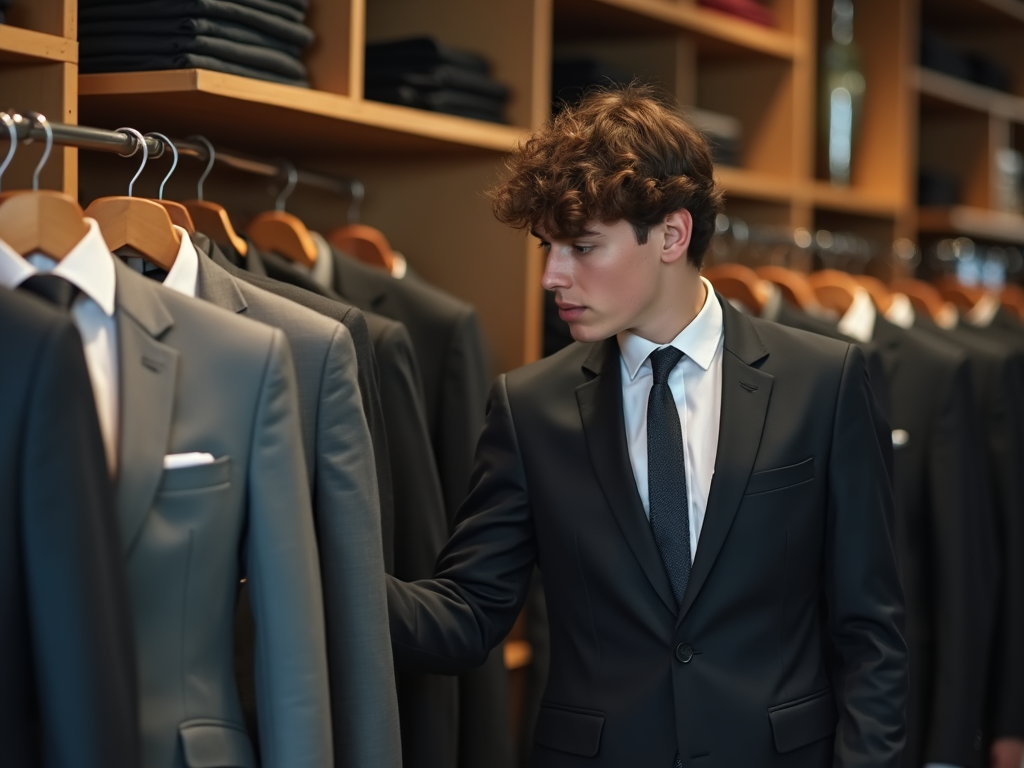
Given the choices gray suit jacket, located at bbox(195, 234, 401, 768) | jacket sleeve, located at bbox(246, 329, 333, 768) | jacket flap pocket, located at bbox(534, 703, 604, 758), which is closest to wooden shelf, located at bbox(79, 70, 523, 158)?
gray suit jacket, located at bbox(195, 234, 401, 768)

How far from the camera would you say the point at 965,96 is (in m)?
4.34

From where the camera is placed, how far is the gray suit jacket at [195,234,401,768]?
1566 mm

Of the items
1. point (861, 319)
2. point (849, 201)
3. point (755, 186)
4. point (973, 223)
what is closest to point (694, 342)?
point (861, 319)

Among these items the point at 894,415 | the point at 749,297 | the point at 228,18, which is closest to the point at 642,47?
the point at 749,297

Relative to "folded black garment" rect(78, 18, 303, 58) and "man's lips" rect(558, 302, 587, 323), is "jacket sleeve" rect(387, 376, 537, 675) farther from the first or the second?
"folded black garment" rect(78, 18, 303, 58)

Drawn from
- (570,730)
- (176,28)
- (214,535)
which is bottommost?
(570,730)

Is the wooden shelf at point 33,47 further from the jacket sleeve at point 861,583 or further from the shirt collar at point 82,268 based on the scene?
the jacket sleeve at point 861,583

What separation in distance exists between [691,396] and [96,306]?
86 cm

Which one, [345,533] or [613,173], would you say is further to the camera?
[613,173]

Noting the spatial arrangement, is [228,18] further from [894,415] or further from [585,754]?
[894,415]

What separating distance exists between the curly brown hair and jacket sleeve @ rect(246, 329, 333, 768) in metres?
0.53

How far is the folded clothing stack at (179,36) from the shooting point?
1.93m

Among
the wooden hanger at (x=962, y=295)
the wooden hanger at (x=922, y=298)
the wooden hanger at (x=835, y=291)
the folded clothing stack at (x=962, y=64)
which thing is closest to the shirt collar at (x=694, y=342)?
the wooden hanger at (x=835, y=291)

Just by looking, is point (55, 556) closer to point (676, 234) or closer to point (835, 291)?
point (676, 234)
